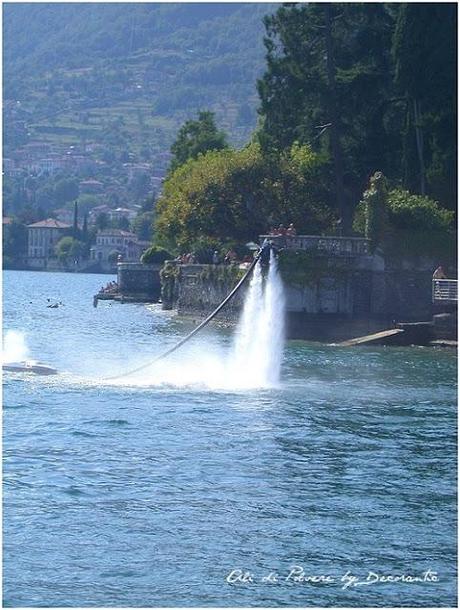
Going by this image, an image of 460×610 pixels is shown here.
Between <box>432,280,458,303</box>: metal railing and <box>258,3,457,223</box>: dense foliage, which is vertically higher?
<box>258,3,457,223</box>: dense foliage

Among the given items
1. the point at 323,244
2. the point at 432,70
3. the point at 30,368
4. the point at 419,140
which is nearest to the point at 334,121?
the point at 419,140

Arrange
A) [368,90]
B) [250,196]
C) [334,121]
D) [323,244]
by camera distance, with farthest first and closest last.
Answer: [250,196] < [334,121] < [368,90] < [323,244]

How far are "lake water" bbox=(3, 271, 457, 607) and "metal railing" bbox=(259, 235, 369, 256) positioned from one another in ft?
60.0

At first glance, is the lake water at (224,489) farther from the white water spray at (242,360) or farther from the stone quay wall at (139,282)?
the stone quay wall at (139,282)

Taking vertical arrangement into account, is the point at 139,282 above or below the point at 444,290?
above

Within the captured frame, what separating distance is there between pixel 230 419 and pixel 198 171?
1901 inches

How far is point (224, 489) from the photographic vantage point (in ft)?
75.3

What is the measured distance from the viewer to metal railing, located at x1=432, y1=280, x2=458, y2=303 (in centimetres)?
5466

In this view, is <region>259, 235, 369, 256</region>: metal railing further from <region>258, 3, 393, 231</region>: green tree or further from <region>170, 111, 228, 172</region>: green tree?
<region>170, 111, 228, 172</region>: green tree

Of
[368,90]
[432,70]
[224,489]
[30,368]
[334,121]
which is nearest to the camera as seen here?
[224,489]

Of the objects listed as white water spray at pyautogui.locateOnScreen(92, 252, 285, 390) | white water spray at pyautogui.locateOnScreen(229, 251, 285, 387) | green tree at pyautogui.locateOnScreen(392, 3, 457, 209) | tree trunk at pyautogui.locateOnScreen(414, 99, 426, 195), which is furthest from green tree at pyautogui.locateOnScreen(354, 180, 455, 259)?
white water spray at pyautogui.locateOnScreen(92, 252, 285, 390)

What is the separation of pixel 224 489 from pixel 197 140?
82856mm

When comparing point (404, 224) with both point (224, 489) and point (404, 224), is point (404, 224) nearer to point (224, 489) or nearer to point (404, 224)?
point (404, 224)

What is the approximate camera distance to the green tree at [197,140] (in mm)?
103438
